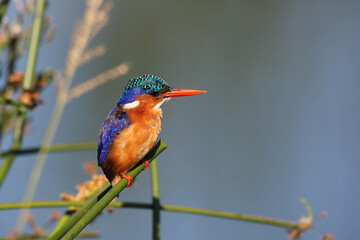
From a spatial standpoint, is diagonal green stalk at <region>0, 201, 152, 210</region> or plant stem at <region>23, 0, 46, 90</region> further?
plant stem at <region>23, 0, 46, 90</region>

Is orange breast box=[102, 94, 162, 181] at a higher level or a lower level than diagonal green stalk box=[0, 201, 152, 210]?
higher

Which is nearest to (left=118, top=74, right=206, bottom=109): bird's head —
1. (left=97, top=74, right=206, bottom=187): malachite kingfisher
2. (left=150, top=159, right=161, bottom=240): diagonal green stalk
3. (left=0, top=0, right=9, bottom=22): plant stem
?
(left=97, top=74, right=206, bottom=187): malachite kingfisher

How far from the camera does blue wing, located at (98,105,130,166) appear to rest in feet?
2.45

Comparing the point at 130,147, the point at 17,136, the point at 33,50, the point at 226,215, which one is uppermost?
the point at 33,50

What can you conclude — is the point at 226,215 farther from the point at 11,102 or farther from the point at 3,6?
the point at 3,6

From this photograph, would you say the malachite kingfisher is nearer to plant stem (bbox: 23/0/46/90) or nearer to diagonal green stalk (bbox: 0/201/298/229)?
diagonal green stalk (bbox: 0/201/298/229)

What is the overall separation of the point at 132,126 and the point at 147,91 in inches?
2.2

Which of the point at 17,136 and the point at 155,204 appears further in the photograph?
the point at 17,136

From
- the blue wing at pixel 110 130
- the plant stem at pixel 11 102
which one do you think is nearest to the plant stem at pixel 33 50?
the plant stem at pixel 11 102

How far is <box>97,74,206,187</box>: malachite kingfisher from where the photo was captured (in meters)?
0.73

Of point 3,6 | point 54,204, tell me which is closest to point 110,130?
point 54,204

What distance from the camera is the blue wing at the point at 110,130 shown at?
747mm

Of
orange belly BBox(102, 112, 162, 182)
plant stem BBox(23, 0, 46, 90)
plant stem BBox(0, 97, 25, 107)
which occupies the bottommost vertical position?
orange belly BBox(102, 112, 162, 182)

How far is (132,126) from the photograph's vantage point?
2.49 feet
